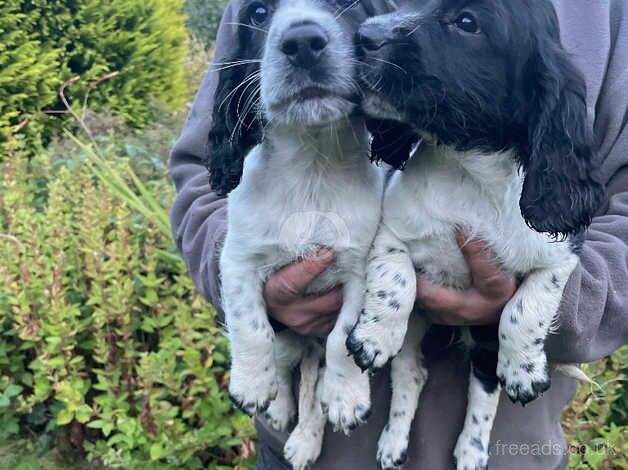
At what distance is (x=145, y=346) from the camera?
3811mm

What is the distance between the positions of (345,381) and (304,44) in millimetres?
992

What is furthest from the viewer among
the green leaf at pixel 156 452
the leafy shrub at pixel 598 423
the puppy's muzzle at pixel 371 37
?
the leafy shrub at pixel 598 423

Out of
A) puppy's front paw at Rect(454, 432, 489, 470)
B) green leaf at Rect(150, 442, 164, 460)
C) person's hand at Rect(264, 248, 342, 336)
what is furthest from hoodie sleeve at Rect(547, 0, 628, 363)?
green leaf at Rect(150, 442, 164, 460)

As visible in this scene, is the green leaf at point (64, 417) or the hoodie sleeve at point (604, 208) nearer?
the hoodie sleeve at point (604, 208)

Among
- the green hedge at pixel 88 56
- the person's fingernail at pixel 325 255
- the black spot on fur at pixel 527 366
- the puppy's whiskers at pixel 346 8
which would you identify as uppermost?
the puppy's whiskers at pixel 346 8

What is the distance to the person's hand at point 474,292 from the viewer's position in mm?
1928

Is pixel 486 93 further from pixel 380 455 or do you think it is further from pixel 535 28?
pixel 380 455

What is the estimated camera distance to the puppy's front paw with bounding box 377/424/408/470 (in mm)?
2166

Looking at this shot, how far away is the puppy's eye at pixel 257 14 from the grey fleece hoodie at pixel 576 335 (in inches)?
32.3

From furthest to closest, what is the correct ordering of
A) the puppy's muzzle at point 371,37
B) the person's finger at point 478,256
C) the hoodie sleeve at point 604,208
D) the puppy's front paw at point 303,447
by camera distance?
the puppy's front paw at point 303,447
the hoodie sleeve at point 604,208
the person's finger at point 478,256
the puppy's muzzle at point 371,37

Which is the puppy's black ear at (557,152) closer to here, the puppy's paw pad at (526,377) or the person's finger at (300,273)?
the puppy's paw pad at (526,377)

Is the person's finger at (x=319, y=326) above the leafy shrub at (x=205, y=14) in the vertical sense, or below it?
above

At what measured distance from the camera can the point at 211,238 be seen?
2.49 m

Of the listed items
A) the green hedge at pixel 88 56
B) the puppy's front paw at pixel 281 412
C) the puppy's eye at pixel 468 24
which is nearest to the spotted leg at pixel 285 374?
the puppy's front paw at pixel 281 412
